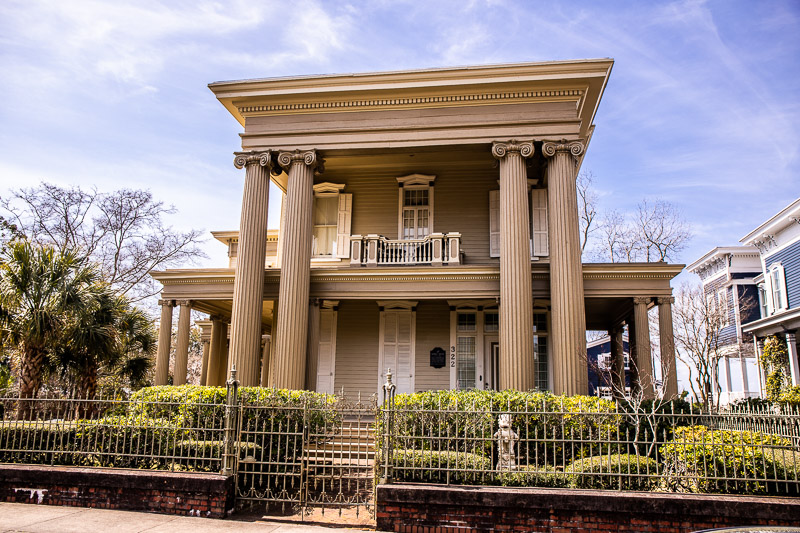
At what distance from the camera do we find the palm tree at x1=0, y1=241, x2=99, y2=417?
40.4 ft

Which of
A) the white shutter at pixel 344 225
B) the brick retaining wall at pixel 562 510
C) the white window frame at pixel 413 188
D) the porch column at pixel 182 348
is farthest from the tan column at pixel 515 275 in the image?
the porch column at pixel 182 348

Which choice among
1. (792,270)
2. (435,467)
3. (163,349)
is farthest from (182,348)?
(792,270)

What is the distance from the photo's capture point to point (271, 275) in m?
16.0

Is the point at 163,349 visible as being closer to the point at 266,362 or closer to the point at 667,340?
the point at 266,362

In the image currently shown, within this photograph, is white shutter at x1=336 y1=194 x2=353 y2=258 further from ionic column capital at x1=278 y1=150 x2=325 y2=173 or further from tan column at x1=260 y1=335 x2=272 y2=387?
tan column at x1=260 y1=335 x2=272 y2=387

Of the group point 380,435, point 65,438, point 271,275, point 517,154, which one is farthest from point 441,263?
point 65,438

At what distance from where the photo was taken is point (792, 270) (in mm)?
22672

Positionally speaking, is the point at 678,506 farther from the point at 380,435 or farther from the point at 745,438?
the point at 380,435

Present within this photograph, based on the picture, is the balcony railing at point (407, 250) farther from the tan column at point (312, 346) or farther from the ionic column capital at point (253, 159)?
the ionic column capital at point (253, 159)

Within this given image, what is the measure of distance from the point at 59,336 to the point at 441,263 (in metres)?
9.52

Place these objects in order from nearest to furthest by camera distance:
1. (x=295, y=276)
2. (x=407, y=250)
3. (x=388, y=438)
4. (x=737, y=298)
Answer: (x=388, y=438), (x=295, y=276), (x=407, y=250), (x=737, y=298)

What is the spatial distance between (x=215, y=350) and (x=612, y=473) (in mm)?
14782

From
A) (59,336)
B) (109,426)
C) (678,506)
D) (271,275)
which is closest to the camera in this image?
(678,506)

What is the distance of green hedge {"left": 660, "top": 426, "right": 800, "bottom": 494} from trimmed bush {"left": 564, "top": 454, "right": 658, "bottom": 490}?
0.23 m
